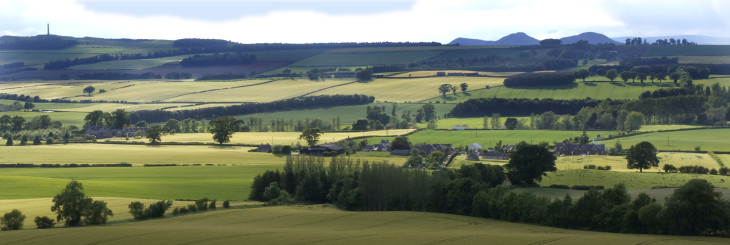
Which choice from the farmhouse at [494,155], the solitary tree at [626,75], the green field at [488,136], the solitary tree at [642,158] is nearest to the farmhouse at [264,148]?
the green field at [488,136]

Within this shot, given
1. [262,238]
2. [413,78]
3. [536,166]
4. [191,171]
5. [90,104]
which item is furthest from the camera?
[413,78]

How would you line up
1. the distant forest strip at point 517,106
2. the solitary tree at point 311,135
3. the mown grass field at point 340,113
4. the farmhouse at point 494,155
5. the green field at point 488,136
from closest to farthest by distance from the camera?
the farmhouse at point 494,155, the solitary tree at point 311,135, the green field at point 488,136, the distant forest strip at point 517,106, the mown grass field at point 340,113

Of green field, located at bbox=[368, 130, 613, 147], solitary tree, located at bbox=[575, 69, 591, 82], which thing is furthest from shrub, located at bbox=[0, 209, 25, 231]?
solitary tree, located at bbox=[575, 69, 591, 82]

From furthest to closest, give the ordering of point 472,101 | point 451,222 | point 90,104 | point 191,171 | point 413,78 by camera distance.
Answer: point 413,78
point 90,104
point 472,101
point 191,171
point 451,222

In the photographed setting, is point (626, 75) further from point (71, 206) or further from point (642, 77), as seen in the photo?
point (71, 206)

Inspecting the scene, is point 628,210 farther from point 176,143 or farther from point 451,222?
point 176,143

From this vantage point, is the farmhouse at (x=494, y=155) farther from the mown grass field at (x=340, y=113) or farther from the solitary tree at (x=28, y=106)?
the solitary tree at (x=28, y=106)

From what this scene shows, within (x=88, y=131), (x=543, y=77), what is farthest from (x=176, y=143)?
(x=543, y=77)
